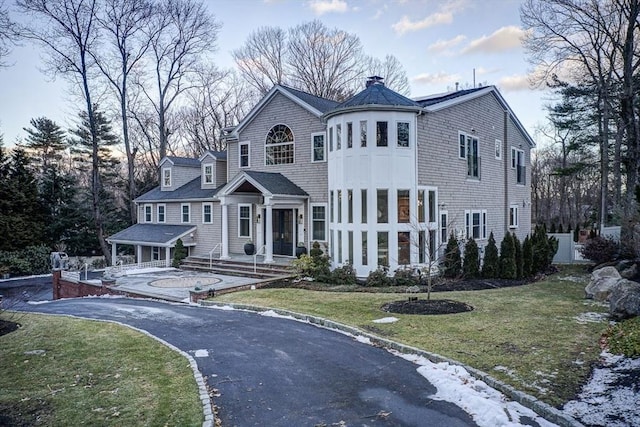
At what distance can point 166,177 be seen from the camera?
27.3 metres

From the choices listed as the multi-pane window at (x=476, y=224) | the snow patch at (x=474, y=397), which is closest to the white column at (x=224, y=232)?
the multi-pane window at (x=476, y=224)

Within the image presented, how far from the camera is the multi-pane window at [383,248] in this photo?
15961mm

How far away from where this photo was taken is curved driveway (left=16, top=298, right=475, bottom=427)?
5352mm

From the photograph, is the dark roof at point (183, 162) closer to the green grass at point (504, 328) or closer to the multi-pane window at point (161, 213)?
the multi-pane window at point (161, 213)

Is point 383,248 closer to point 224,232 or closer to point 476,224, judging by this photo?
point 476,224

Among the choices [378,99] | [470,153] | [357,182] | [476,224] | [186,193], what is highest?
[378,99]

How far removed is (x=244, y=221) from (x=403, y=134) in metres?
9.42

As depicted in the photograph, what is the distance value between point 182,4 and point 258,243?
67.1 ft

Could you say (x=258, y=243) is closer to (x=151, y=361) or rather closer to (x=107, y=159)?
(x=151, y=361)

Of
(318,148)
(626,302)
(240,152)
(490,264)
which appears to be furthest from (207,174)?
(626,302)

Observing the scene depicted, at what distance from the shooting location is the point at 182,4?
30.7m

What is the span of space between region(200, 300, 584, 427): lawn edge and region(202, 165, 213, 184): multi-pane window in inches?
496

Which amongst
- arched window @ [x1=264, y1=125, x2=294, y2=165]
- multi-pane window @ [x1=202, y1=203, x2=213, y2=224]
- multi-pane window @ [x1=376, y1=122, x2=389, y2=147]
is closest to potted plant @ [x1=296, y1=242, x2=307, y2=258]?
arched window @ [x1=264, y1=125, x2=294, y2=165]

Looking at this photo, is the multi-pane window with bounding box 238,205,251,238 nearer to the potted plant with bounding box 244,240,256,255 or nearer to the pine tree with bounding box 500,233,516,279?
the potted plant with bounding box 244,240,256,255
